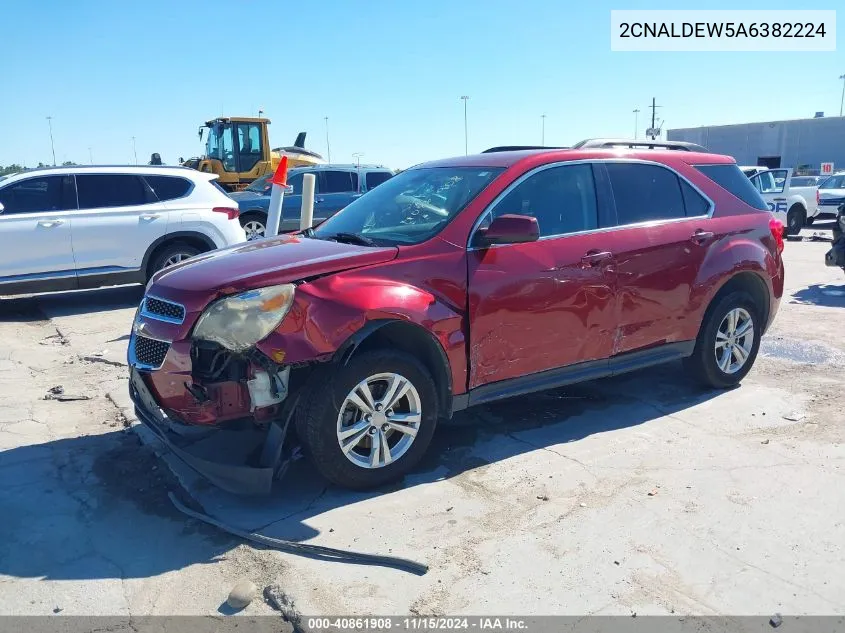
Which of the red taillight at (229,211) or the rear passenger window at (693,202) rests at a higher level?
the rear passenger window at (693,202)

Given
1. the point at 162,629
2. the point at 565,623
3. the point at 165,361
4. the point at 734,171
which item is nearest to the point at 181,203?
the point at 165,361

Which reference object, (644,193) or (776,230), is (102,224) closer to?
(644,193)

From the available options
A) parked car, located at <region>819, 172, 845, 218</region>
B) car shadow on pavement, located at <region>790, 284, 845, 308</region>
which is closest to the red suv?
car shadow on pavement, located at <region>790, 284, 845, 308</region>

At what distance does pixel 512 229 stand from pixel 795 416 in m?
2.71

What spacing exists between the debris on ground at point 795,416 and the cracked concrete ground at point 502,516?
0.02 m

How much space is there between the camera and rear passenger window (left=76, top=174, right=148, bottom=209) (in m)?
8.91

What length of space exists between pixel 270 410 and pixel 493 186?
1976 millimetres

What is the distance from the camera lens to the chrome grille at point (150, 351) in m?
→ 3.75

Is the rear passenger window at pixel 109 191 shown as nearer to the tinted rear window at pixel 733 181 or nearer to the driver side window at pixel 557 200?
the driver side window at pixel 557 200

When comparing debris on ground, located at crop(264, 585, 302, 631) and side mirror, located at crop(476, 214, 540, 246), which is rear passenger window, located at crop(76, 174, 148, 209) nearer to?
side mirror, located at crop(476, 214, 540, 246)

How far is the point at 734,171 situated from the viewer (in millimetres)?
5695

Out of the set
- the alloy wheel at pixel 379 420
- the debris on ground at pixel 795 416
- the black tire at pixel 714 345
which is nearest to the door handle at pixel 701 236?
the black tire at pixel 714 345

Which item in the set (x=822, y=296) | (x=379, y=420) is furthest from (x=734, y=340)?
(x=822, y=296)

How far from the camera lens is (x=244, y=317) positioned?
356 cm
